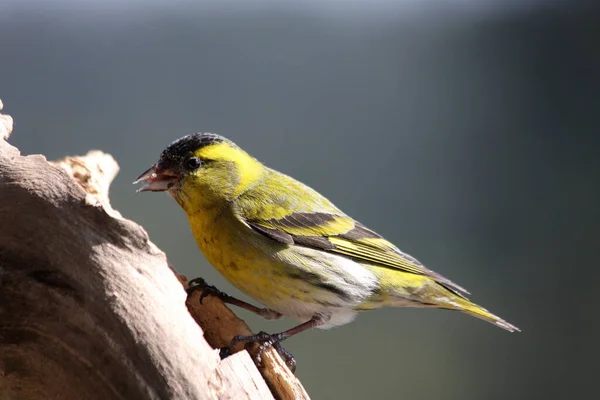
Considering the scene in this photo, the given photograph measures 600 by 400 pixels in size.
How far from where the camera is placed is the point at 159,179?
2273 millimetres

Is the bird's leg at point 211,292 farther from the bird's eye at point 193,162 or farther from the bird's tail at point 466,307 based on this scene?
the bird's tail at point 466,307

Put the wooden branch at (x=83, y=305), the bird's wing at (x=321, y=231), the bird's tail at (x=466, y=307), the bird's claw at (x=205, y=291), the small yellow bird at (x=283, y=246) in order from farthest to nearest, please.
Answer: the bird's tail at (x=466, y=307) < the bird's wing at (x=321, y=231) < the small yellow bird at (x=283, y=246) < the bird's claw at (x=205, y=291) < the wooden branch at (x=83, y=305)

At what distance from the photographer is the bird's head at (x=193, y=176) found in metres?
2.27

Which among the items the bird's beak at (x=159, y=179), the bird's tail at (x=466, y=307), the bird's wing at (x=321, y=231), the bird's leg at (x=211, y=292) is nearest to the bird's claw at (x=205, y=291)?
the bird's leg at (x=211, y=292)

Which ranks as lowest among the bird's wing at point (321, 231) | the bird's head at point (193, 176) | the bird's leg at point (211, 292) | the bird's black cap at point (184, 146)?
the bird's leg at point (211, 292)

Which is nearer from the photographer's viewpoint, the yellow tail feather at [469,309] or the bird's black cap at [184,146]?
the bird's black cap at [184,146]

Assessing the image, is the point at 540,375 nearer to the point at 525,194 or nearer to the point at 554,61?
the point at 525,194

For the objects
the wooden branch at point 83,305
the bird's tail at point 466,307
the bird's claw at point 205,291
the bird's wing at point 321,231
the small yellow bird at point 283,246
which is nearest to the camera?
the wooden branch at point 83,305

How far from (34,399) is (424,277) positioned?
1.35 meters

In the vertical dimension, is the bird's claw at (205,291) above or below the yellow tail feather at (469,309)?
above

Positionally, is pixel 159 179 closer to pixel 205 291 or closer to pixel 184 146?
pixel 184 146

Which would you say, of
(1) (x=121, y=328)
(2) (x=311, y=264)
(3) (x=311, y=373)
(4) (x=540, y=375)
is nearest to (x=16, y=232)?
(1) (x=121, y=328)

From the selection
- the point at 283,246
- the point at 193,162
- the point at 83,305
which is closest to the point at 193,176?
the point at 193,162

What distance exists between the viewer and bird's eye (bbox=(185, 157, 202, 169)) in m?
2.29
